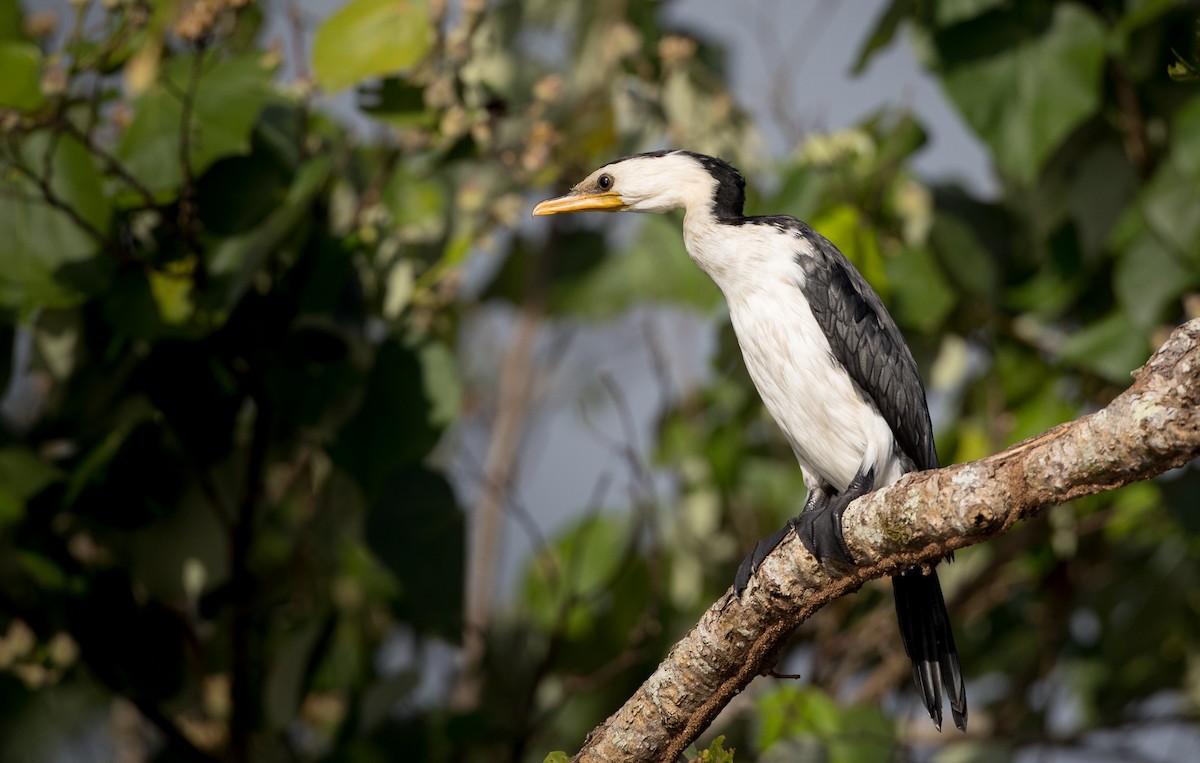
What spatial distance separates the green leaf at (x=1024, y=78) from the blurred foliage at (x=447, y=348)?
0.01 metres

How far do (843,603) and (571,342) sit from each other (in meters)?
1.62

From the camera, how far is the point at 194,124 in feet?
11.6

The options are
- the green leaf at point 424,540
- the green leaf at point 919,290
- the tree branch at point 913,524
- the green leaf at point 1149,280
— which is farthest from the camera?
the green leaf at point 919,290

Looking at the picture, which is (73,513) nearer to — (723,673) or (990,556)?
(723,673)

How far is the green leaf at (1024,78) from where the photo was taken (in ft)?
12.5

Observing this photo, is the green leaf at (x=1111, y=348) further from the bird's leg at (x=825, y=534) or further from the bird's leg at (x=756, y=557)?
the bird's leg at (x=825, y=534)

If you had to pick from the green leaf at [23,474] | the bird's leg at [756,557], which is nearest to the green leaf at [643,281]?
the bird's leg at [756,557]

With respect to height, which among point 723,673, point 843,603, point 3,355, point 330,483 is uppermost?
point 723,673

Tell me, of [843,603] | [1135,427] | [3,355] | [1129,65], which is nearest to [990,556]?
[843,603]

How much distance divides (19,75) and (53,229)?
1.26 ft

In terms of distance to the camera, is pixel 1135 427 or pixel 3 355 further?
pixel 3 355

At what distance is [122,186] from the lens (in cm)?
370

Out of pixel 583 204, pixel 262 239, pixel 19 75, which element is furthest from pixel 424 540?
pixel 19 75

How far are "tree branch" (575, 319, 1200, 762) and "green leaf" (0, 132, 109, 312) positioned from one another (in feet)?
6.01
